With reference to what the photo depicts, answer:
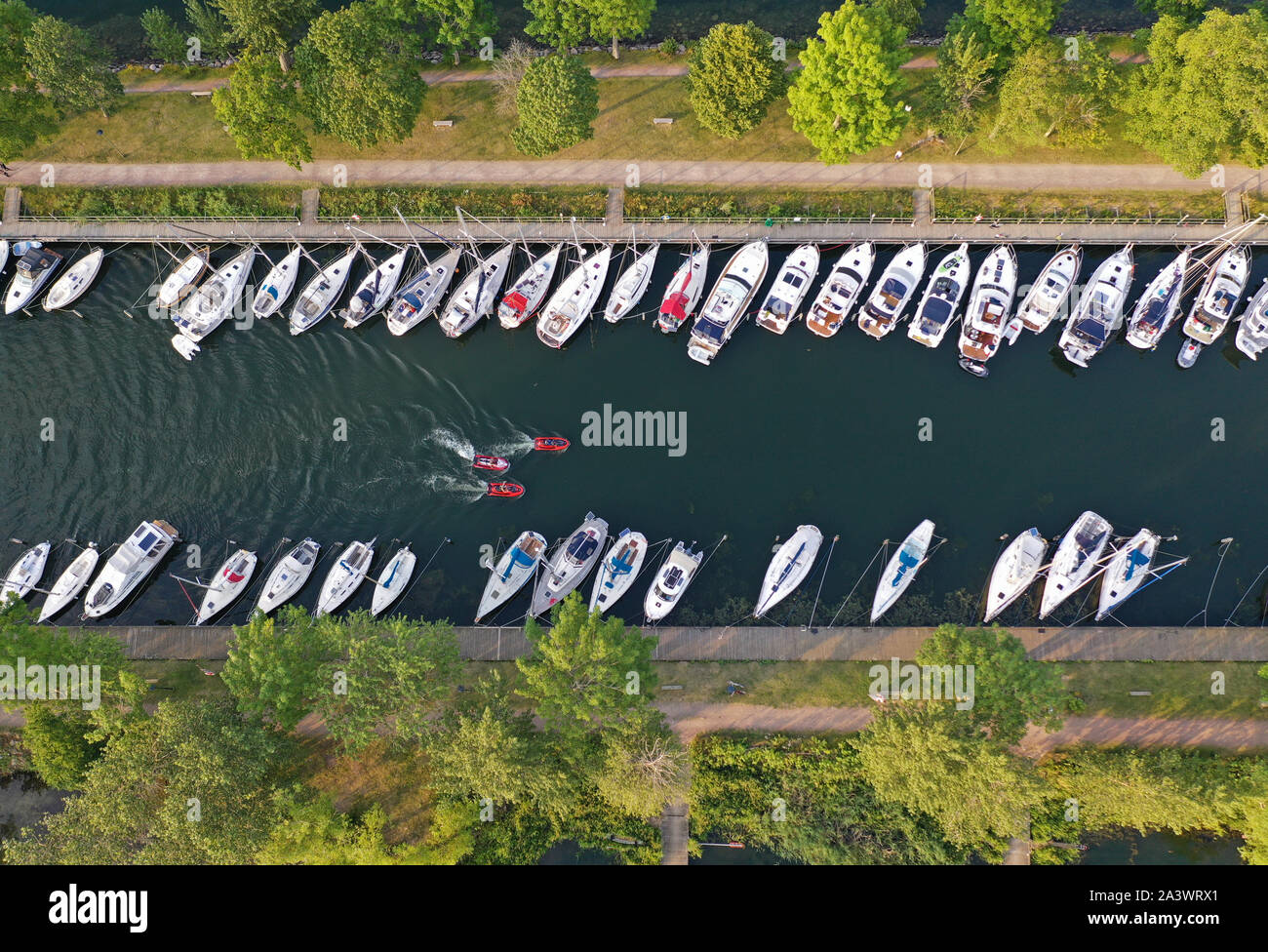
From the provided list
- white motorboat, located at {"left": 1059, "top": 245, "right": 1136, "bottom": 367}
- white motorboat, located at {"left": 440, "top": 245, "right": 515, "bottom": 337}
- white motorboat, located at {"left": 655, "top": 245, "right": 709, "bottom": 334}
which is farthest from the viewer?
white motorboat, located at {"left": 440, "top": 245, "right": 515, "bottom": 337}

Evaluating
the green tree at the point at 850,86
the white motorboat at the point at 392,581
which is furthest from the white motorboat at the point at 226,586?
the green tree at the point at 850,86

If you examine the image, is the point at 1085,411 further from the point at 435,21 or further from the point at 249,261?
the point at 249,261

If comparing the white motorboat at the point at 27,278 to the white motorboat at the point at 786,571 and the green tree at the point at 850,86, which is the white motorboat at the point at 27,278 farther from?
the white motorboat at the point at 786,571

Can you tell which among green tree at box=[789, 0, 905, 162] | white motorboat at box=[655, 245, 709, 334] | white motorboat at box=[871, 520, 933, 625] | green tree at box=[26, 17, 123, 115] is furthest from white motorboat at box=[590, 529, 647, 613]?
green tree at box=[26, 17, 123, 115]

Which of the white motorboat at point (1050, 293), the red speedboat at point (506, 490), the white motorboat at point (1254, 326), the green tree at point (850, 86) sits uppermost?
the green tree at point (850, 86)

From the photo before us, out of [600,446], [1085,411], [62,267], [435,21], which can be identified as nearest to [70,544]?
[62,267]

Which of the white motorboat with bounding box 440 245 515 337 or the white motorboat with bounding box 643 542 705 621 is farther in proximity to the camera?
the white motorboat with bounding box 440 245 515 337

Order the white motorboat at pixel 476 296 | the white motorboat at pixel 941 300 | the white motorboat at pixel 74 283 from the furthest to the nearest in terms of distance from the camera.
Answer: the white motorboat at pixel 74 283
the white motorboat at pixel 476 296
the white motorboat at pixel 941 300

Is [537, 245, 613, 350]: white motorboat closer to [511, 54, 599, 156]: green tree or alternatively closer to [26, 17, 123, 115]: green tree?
[511, 54, 599, 156]: green tree
